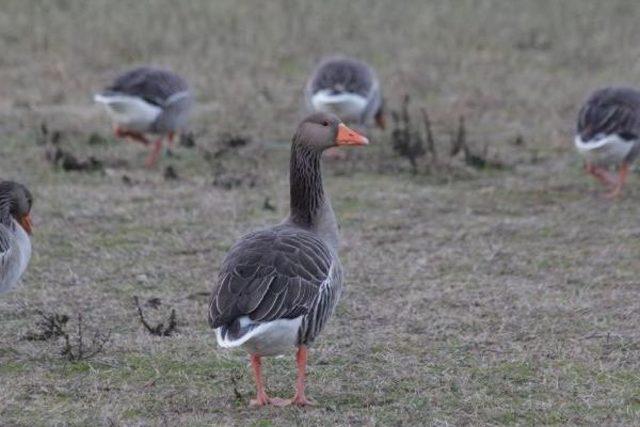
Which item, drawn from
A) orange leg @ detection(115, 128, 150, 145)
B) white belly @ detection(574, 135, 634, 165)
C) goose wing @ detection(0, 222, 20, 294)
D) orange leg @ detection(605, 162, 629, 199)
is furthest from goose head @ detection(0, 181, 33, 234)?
orange leg @ detection(605, 162, 629, 199)

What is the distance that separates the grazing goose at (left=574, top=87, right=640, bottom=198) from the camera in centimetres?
920

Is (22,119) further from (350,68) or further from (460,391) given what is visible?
(460,391)

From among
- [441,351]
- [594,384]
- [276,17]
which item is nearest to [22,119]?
[276,17]

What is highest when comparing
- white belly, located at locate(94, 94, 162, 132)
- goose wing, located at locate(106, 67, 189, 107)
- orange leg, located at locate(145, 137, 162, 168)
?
goose wing, located at locate(106, 67, 189, 107)

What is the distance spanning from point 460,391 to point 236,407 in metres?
1.01

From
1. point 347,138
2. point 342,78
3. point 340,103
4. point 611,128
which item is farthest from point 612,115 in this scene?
point 347,138

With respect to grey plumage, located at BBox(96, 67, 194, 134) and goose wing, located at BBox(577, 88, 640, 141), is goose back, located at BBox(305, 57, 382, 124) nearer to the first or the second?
grey plumage, located at BBox(96, 67, 194, 134)

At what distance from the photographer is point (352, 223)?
28.8 feet

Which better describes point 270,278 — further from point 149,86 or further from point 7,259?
point 149,86

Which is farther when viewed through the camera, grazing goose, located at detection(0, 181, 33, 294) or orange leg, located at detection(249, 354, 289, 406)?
grazing goose, located at detection(0, 181, 33, 294)

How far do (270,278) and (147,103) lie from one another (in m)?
5.78

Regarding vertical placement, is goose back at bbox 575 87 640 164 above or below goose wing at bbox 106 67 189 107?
above

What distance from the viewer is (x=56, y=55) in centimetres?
1450

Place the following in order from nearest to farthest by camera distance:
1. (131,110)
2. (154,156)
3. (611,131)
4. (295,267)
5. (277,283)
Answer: (277,283) → (295,267) → (611,131) → (131,110) → (154,156)
